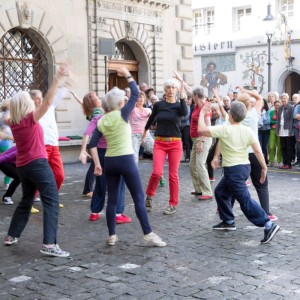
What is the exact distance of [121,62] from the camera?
19.2 meters

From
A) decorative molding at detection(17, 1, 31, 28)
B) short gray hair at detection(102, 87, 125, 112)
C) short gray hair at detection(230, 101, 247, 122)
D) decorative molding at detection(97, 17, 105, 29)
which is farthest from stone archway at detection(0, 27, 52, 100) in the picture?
short gray hair at detection(230, 101, 247, 122)

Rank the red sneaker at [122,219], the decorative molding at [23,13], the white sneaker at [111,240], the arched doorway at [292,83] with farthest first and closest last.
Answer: the arched doorway at [292,83] → the decorative molding at [23,13] → the red sneaker at [122,219] → the white sneaker at [111,240]

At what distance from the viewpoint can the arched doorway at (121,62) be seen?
18944mm

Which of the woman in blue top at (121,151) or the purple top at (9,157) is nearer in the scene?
the woman in blue top at (121,151)

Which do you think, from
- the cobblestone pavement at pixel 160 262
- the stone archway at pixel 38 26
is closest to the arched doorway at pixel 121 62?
the stone archway at pixel 38 26

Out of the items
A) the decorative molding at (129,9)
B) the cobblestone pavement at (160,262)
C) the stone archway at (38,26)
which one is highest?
the decorative molding at (129,9)

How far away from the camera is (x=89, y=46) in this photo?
682 inches

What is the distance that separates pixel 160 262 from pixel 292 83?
29307mm

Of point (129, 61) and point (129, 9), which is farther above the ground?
point (129, 9)

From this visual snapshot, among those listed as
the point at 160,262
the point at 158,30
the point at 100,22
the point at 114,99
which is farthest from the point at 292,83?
the point at 160,262

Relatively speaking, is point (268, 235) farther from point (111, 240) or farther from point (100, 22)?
point (100, 22)

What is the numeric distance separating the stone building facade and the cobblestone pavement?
700cm

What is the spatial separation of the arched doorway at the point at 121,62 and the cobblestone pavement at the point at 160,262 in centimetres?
1030

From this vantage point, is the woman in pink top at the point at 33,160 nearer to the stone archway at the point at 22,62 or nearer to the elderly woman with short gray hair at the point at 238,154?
the elderly woman with short gray hair at the point at 238,154
